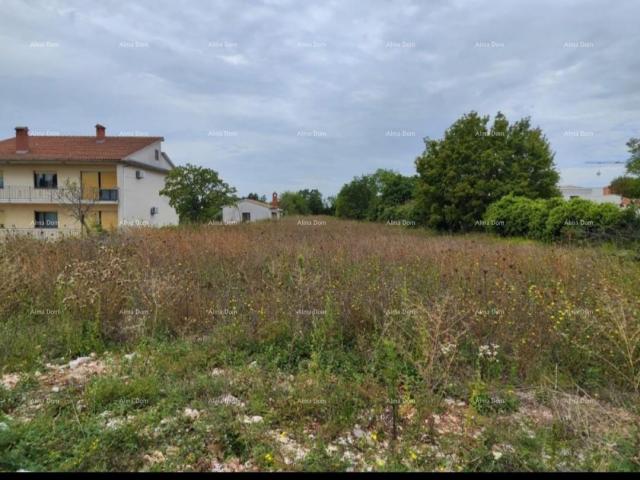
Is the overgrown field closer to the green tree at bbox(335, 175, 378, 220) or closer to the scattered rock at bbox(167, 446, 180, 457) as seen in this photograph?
the scattered rock at bbox(167, 446, 180, 457)

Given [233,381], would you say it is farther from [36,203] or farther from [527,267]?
[36,203]

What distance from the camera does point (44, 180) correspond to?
20141 millimetres

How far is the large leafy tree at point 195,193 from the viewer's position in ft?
48.6

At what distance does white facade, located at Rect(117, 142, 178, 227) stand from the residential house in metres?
0.06

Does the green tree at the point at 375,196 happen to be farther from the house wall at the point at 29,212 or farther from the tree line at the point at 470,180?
the house wall at the point at 29,212

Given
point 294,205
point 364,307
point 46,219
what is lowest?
point 364,307

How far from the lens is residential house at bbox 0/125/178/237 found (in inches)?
762

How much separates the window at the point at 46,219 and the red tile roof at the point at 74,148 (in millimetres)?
3650

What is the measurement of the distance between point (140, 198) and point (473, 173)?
2179cm

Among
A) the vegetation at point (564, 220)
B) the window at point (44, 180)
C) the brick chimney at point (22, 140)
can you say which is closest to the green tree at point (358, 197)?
the vegetation at point (564, 220)

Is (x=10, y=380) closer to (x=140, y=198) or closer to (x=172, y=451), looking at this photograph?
(x=172, y=451)

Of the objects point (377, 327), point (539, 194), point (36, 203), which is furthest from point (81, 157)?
point (539, 194)

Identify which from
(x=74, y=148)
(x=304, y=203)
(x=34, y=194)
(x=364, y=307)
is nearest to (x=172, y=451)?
(x=364, y=307)

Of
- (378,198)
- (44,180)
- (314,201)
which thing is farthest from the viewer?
(314,201)
